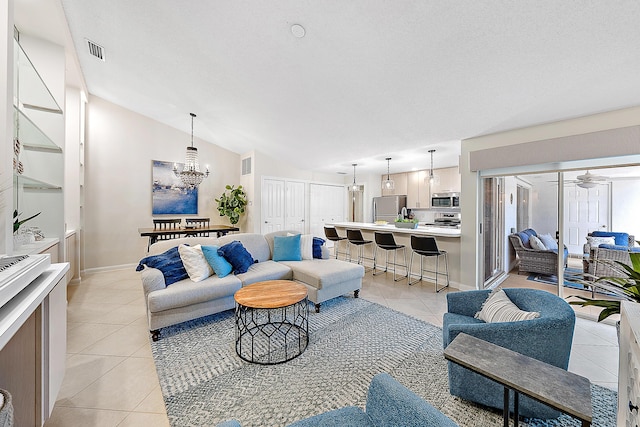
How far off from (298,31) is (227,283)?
2646mm

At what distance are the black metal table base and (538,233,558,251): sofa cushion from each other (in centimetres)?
353

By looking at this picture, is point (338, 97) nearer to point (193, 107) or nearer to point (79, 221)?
point (193, 107)

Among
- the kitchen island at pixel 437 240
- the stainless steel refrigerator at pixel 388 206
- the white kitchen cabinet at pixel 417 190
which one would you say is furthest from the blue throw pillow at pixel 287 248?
the white kitchen cabinet at pixel 417 190

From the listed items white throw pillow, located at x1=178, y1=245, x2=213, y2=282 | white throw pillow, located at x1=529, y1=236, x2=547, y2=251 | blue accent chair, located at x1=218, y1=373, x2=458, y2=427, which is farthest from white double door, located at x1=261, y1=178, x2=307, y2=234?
blue accent chair, located at x1=218, y1=373, x2=458, y2=427

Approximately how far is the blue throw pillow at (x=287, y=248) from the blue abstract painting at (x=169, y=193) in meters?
3.11

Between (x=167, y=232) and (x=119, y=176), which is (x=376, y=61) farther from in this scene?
(x=119, y=176)

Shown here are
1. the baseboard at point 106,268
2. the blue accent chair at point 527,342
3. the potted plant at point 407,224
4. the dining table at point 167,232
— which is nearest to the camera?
the blue accent chair at point 527,342

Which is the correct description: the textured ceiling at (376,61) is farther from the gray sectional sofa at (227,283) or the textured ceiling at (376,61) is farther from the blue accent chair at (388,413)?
the blue accent chair at (388,413)

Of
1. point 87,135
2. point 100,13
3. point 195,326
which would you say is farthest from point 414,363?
point 87,135

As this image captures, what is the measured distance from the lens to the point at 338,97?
131 inches

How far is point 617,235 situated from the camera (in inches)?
118

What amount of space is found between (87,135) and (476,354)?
6460mm

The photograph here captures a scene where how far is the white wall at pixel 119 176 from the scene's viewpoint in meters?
4.73

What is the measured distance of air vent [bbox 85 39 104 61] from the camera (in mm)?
3240
